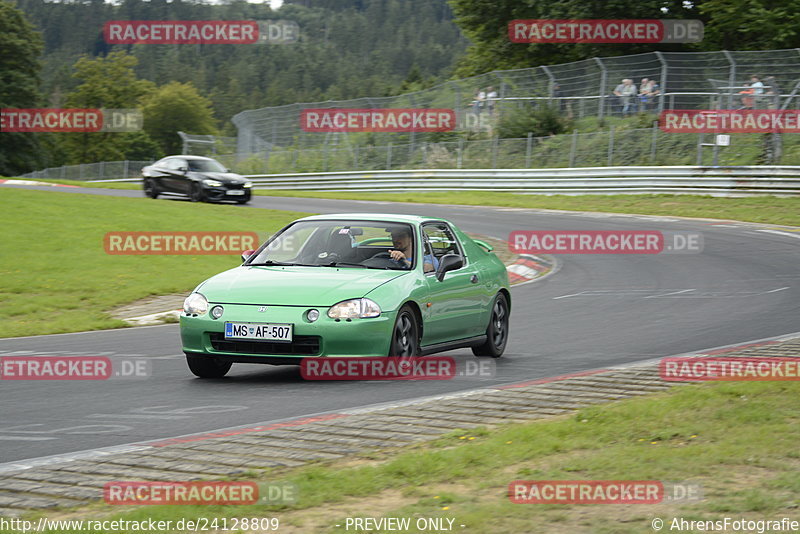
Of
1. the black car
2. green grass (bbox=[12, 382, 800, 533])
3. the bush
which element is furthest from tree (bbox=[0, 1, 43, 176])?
green grass (bbox=[12, 382, 800, 533])

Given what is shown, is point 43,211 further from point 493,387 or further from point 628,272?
point 493,387

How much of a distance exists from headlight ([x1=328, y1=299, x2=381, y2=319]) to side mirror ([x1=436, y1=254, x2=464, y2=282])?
3.83ft

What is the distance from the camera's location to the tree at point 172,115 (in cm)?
13175

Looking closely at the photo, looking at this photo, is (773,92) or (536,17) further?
(536,17)

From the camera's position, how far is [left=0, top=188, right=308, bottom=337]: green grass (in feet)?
46.5

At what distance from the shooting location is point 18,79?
247ft

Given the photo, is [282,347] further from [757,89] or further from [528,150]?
[528,150]

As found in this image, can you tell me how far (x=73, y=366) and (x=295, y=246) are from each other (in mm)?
2233

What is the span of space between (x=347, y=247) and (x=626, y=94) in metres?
28.8

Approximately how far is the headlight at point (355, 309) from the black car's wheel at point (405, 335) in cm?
26

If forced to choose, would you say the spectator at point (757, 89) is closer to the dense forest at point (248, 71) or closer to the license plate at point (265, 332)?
the dense forest at point (248, 71)

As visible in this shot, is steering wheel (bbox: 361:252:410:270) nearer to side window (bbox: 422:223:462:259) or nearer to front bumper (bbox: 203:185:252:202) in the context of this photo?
side window (bbox: 422:223:462:259)

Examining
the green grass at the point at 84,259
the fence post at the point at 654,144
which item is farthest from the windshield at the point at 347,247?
the fence post at the point at 654,144

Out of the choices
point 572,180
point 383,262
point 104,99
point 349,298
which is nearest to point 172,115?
point 104,99
